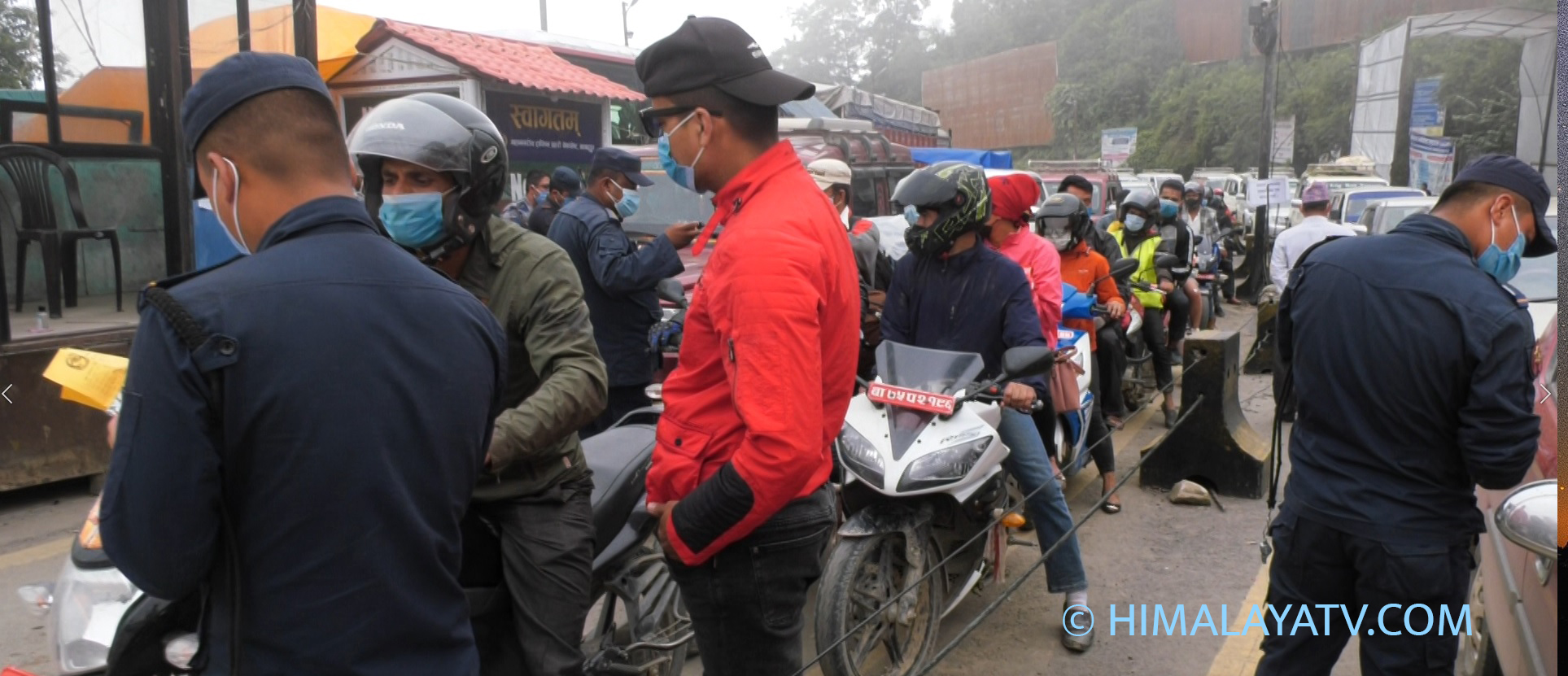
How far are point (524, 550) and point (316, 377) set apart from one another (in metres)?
1.13

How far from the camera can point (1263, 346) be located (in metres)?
9.85

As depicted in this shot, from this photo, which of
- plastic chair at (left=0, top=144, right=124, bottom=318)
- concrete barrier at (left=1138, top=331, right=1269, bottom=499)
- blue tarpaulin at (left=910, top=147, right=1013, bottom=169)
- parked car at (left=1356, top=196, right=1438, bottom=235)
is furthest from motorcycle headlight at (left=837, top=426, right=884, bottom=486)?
blue tarpaulin at (left=910, top=147, right=1013, bottom=169)

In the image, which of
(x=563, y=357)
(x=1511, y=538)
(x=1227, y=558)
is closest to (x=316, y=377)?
(x=563, y=357)

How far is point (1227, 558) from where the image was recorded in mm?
5379

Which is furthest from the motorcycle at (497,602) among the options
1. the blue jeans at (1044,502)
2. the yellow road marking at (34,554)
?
the yellow road marking at (34,554)

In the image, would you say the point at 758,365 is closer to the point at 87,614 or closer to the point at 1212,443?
the point at 87,614

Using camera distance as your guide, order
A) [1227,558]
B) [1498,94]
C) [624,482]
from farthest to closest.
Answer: [1227,558], [1498,94], [624,482]

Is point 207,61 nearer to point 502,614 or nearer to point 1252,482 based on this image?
point 502,614

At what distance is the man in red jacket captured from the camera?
1.93 m

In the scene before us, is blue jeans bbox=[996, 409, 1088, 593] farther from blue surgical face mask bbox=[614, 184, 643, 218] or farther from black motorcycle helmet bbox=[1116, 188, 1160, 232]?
black motorcycle helmet bbox=[1116, 188, 1160, 232]

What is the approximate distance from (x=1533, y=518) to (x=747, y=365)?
1508mm

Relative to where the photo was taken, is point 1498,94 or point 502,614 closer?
point 502,614

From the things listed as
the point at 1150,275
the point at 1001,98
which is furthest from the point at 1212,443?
the point at 1001,98

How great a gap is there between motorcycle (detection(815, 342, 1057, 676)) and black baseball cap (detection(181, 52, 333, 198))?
2.46 meters
